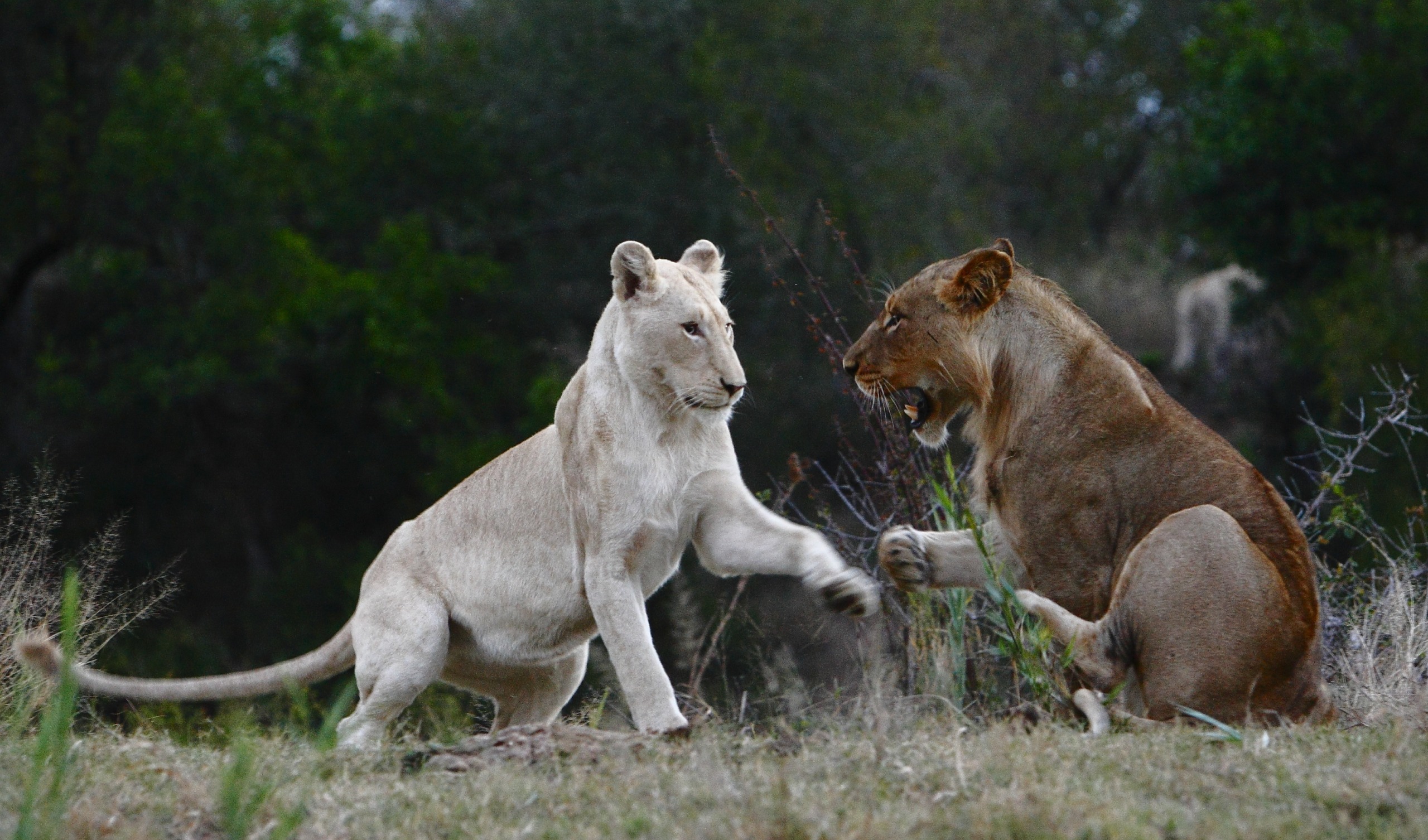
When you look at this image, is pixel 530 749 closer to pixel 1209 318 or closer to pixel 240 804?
pixel 240 804

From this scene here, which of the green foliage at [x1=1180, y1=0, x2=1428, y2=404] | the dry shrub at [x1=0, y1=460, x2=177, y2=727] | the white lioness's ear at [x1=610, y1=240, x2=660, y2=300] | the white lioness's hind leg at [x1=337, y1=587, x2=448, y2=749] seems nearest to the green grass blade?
the white lioness's ear at [x1=610, y1=240, x2=660, y2=300]

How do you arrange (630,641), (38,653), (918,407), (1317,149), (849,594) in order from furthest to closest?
(1317,149)
(918,407)
(630,641)
(849,594)
(38,653)

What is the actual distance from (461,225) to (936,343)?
18586 millimetres

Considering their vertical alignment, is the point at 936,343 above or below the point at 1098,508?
above

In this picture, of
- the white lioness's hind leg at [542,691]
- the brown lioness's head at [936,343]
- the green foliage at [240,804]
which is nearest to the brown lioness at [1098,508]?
the brown lioness's head at [936,343]

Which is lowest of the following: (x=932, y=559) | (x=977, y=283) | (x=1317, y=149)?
(x=1317, y=149)

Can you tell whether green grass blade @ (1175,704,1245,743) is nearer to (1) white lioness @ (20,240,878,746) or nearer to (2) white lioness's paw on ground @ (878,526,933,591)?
(1) white lioness @ (20,240,878,746)

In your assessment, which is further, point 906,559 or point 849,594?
point 906,559

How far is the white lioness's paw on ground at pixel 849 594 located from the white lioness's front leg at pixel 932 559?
0.80 meters

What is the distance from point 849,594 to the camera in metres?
4.61

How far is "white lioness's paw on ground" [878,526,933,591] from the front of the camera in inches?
213

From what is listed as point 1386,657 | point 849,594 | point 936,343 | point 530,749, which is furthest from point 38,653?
point 1386,657

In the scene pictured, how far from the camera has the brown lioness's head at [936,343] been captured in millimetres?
5469

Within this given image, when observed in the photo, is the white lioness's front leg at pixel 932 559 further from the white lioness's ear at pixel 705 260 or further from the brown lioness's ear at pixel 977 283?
the white lioness's ear at pixel 705 260
